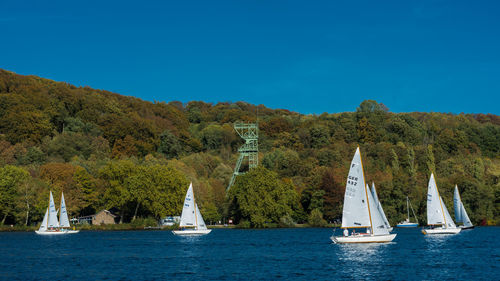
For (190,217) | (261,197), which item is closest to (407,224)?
(261,197)

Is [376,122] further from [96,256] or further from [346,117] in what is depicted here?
[96,256]

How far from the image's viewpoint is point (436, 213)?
78438 millimetres

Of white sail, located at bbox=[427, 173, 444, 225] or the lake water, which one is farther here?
white sail, located at bbox=[427, 173, 444, 225]

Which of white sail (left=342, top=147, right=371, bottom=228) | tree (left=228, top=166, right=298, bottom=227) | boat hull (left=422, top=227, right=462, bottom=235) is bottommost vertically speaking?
boat hull (left=422, top=227, right=462, bottom=235)

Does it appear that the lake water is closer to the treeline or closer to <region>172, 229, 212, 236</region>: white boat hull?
<region>172, 229, 212, 236</region>: white boat hull

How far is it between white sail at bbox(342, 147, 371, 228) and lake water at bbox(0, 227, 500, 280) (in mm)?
2809

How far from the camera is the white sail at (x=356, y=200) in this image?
181 feet

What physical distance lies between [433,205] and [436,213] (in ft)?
4.32

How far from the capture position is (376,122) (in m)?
172

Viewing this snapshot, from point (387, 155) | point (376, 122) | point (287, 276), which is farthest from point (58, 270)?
point (376, 122)

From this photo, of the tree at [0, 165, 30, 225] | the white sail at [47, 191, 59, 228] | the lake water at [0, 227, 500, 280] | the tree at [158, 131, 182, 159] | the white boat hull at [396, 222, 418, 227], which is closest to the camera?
the lake water at [0, 227, 500, 280]

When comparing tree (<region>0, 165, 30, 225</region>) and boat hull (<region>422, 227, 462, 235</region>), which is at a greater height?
tree (<region>0, 165, 30, 225</region>)

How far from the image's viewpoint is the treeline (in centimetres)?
10806

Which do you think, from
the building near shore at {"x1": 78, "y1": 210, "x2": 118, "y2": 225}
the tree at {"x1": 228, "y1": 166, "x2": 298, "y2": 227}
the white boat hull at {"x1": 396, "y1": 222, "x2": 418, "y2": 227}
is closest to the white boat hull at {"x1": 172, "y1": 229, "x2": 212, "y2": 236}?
the tree at {"x1": 228, "y1": 166, "x2": 298, "y2": 227}
